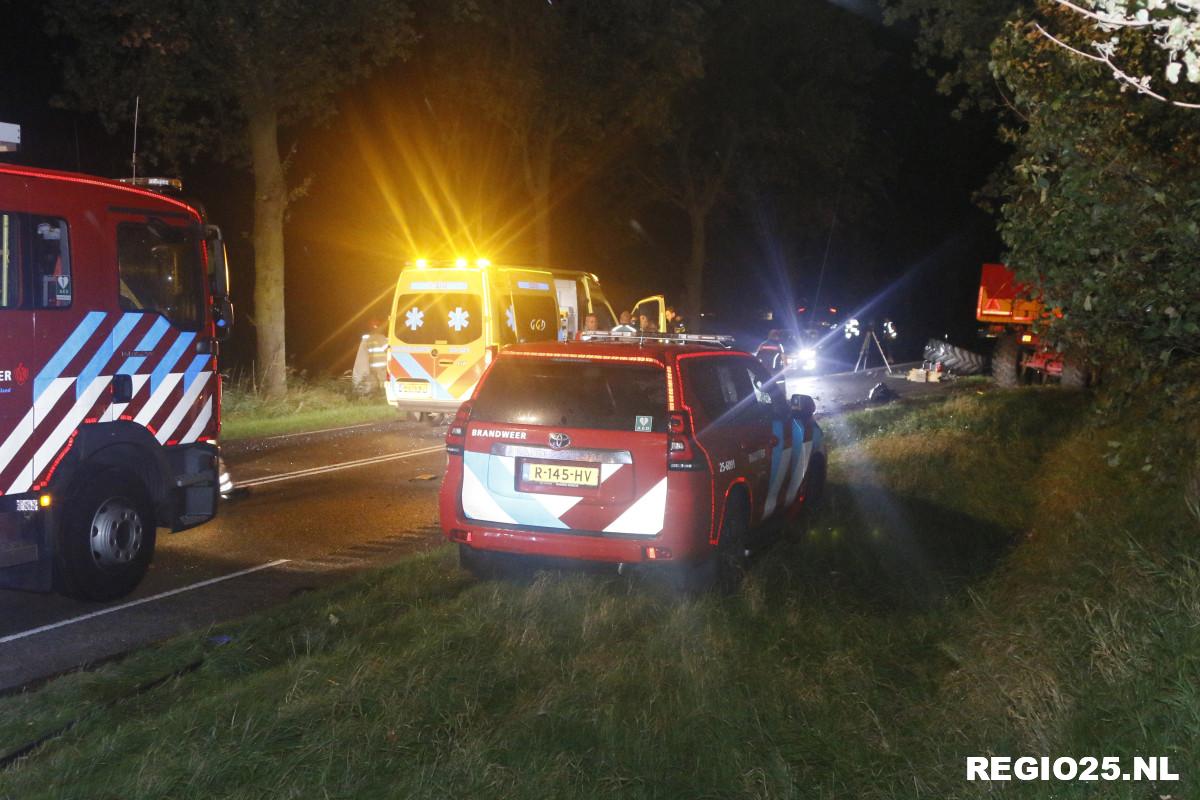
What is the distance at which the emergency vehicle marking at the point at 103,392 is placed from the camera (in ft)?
25.5

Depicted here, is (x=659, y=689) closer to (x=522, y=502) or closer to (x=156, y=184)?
(x=522, y=502)

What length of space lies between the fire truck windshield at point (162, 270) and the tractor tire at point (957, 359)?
2684cm

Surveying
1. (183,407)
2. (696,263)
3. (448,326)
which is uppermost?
(696,263)

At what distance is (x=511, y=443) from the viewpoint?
8.02m

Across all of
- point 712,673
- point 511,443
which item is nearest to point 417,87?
point 511,443

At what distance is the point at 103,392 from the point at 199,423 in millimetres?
1150

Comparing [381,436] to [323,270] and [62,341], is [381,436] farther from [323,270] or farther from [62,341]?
[323,270]

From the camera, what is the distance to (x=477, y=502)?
8094 millimetres

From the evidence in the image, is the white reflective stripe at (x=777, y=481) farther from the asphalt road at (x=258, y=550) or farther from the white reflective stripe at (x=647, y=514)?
the asphalt road at (x=258, y=550)

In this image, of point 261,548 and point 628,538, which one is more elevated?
point 628,538

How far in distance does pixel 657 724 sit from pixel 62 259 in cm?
486

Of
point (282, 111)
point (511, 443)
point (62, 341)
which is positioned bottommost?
point (511, 443)

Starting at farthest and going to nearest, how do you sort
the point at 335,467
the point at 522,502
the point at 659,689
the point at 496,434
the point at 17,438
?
the point at 335,467
the point at 496,434
the point at 522,502
the point at 17,438
the point at 659,689

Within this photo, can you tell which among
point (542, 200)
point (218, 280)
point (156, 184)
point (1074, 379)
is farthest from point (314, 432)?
point (1074, 379)
